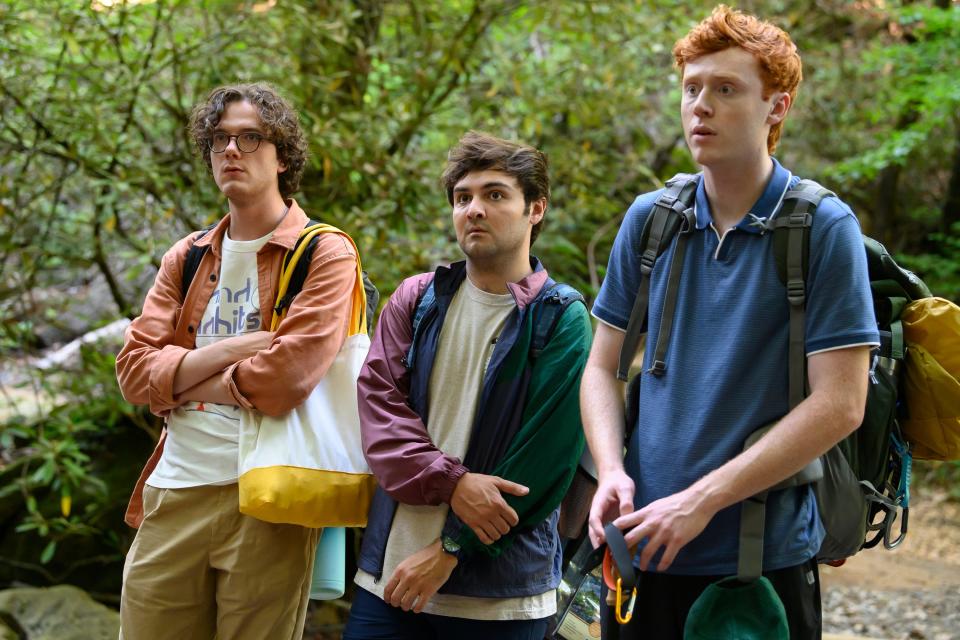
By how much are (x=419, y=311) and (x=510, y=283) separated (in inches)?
10.1

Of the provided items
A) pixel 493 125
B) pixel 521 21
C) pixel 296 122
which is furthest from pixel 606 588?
pixel 521 21

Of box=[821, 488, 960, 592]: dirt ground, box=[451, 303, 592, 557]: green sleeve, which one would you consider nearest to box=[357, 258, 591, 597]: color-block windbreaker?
box=[451, 303, 592, 557]: green sleeve

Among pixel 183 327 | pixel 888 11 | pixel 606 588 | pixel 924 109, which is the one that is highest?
pixel 888 11

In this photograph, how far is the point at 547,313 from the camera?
2.50 meters

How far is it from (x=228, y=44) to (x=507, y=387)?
3172 mm

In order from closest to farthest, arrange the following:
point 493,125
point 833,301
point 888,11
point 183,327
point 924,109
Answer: point 833,301 < point 183,327 < point 493,125 < point 924,109 < point 888,11

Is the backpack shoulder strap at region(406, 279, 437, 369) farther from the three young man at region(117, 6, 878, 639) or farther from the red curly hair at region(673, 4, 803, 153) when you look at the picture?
the red curly hair at region(673, 4, 803, 153)

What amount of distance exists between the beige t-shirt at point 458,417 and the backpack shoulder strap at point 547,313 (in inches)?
3.1

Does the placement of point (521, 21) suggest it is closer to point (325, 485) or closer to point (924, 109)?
point (924, 109)

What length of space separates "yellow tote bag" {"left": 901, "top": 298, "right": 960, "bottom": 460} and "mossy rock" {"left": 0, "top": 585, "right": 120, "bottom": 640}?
3.69 meters

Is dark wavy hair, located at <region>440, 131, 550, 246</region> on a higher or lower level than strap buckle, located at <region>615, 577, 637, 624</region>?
higher

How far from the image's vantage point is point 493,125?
5762mm

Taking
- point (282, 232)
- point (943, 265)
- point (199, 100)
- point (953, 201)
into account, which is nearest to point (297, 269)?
point (282, 232)

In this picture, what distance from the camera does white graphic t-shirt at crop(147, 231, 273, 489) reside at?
2.62 meters
